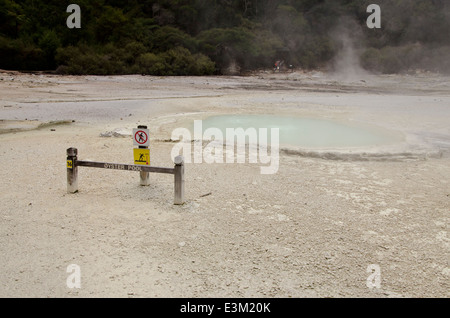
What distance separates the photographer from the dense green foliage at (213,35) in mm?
23297

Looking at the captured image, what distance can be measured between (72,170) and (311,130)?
223 inches

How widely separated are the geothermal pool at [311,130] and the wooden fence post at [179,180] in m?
3.40

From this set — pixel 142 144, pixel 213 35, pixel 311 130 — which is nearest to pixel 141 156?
pixel 142 144

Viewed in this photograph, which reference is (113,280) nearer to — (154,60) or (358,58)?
(154,60)

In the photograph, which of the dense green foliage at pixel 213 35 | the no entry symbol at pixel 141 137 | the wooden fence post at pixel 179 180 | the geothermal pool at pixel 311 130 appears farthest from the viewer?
the dense green foliage at pixel 213 35

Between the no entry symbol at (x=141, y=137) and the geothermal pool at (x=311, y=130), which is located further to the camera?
the geothermal pool at (x=311, y=130)

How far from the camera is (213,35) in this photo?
28438 millimetres

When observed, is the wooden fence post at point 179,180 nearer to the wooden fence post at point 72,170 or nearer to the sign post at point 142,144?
the sign post at point 142,144

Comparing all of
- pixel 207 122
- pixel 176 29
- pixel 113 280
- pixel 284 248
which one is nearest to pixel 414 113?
pixel 207 122

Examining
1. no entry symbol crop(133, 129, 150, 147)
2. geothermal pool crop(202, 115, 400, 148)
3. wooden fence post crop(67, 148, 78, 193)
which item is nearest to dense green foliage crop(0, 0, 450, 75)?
geothermal pool crop(202, 115, 400, 148)

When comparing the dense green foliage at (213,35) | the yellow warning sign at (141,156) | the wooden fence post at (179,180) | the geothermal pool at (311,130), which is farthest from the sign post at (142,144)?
the dense green foliage at (213,35)

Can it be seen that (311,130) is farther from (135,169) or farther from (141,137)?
(135,169)

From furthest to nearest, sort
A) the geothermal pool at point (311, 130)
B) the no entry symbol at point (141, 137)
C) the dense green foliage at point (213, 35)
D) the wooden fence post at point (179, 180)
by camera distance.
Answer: the dense green foliage at point (213, 35) → the geothermal pool at point (311, 130) → the no entry symbol at point (141, 137) → the wooden fence post at point (179, 180)

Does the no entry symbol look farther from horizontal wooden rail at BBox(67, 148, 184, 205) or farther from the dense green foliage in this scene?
A: the dense green foliage
